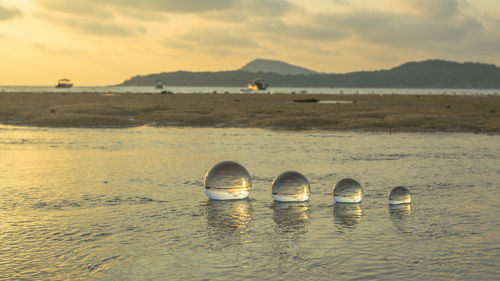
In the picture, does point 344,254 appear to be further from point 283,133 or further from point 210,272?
point 283,133

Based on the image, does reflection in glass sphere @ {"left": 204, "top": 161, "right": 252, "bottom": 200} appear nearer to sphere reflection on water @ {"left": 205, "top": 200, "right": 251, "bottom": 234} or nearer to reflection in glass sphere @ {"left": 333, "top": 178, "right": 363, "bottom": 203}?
sphere reflection on water @ {"left": 205, "top": 200, "right": 251, "bottom": 234}

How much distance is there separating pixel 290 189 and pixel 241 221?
2.15m

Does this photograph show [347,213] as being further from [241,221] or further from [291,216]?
[241,221]

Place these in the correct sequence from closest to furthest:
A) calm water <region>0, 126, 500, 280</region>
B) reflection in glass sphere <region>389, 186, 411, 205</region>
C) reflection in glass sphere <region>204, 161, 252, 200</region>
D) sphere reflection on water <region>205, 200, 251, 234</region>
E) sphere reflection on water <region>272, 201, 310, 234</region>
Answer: calm water <region>0, 126, 500, 280</region>
sphere reflection on water <region>205, 200, 251, 234</region>
sphere reflection on water <region>272, 201, 310, 234</region>
reflection in glass sphere <region>389, 186, 411, 205</region>
reflection in glass sphere <region>204, 161, 252, 200</region>

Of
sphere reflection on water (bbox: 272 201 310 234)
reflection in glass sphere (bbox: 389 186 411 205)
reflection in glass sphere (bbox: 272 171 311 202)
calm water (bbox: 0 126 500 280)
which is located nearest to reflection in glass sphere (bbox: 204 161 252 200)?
calm water (bbox: 0 126 500 280)

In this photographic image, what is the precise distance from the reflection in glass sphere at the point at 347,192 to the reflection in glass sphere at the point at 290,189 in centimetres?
68

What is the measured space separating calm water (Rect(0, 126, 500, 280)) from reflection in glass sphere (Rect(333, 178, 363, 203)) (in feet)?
0.83

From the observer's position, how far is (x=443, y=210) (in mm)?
11812

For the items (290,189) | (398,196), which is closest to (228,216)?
(290,189)

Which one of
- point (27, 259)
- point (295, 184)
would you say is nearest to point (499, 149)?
point (295, 184)

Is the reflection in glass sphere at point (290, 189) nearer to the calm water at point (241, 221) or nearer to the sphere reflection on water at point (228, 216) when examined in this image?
the calm water at point (241, 221)

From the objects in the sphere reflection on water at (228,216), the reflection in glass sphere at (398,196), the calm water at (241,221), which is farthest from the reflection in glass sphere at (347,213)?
the sphere reflection on water at (228,216)

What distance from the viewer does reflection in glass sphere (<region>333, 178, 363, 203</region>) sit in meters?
12.4

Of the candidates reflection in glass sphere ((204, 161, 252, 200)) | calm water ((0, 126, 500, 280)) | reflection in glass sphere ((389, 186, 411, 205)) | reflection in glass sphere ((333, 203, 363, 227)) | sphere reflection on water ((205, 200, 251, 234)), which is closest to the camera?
calm water ((0, 126, 500, 280))
